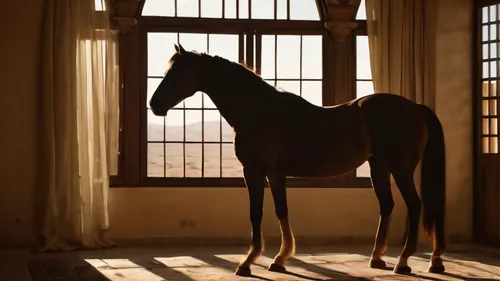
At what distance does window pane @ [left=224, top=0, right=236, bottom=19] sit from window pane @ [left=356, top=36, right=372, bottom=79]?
1.33 metres

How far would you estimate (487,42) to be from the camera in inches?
301

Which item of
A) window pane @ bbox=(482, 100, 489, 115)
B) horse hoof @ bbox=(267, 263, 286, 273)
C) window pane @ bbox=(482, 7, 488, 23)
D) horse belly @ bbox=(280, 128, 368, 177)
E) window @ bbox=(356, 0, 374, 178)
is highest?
window pane @ bbox=(482, 7, 488, 23)

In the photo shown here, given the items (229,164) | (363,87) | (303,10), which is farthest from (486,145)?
(229,164)

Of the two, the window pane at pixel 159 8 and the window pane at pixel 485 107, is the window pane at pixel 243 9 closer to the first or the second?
the window pane at pixel 159 8

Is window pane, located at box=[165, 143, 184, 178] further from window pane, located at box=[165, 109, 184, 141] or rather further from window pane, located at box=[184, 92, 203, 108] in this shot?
window pane, located at box=[184, 92, 203, 108]

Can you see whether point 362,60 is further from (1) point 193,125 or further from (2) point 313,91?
(1) point 193,125

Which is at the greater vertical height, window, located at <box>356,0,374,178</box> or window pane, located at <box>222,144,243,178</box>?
window, located at <box>356,0,374,178</box>

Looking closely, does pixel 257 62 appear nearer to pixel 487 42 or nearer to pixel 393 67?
pixel 393 67

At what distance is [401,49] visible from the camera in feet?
25.3

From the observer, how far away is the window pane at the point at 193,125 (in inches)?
306

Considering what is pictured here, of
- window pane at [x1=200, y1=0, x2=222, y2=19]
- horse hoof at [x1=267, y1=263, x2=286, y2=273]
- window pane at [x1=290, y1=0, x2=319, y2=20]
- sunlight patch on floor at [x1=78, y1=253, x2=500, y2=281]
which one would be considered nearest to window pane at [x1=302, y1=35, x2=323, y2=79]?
window pane at [x1=290, y1=0, x2=319, y2=20]

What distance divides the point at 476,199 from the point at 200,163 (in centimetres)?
283

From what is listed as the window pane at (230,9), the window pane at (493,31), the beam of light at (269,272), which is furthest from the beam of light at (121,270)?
the window pane at (493,31)

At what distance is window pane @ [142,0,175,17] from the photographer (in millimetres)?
7730
